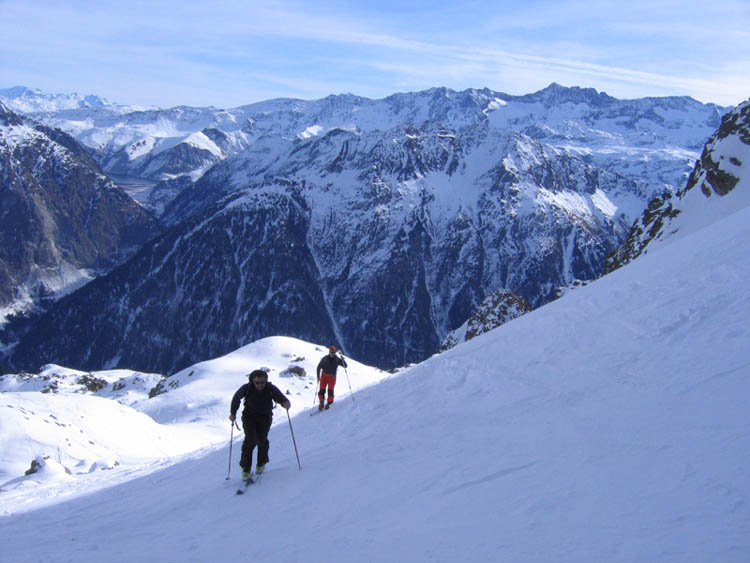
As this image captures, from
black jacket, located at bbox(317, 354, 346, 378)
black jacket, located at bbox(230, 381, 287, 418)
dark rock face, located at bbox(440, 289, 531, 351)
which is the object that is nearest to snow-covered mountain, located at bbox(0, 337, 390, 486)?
black jacket, located at bbox(317, 354, 346, 378)

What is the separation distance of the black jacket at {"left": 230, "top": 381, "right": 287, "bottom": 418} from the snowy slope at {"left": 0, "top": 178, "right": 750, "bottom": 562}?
155 centimetres

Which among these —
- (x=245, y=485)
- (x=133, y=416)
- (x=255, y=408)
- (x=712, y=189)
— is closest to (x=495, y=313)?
(x=712, y=189)

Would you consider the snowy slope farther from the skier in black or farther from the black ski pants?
the skier in black

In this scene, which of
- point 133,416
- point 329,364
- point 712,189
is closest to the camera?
point 329,364

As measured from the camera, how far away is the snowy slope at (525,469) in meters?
5.73

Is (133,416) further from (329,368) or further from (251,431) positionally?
(251,431)

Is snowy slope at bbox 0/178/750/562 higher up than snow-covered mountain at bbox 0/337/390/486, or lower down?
higher up

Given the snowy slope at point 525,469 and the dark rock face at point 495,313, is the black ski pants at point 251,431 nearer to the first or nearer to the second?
the snowy slope at point 525,469

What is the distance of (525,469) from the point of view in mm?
7664

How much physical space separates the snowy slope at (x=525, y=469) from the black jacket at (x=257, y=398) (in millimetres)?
1547

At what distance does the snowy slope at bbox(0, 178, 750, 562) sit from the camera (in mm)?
5730

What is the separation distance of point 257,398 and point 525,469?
552 centimetres

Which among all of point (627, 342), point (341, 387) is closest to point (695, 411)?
point (627, 342)

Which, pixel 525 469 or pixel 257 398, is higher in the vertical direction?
pixel 257 398
